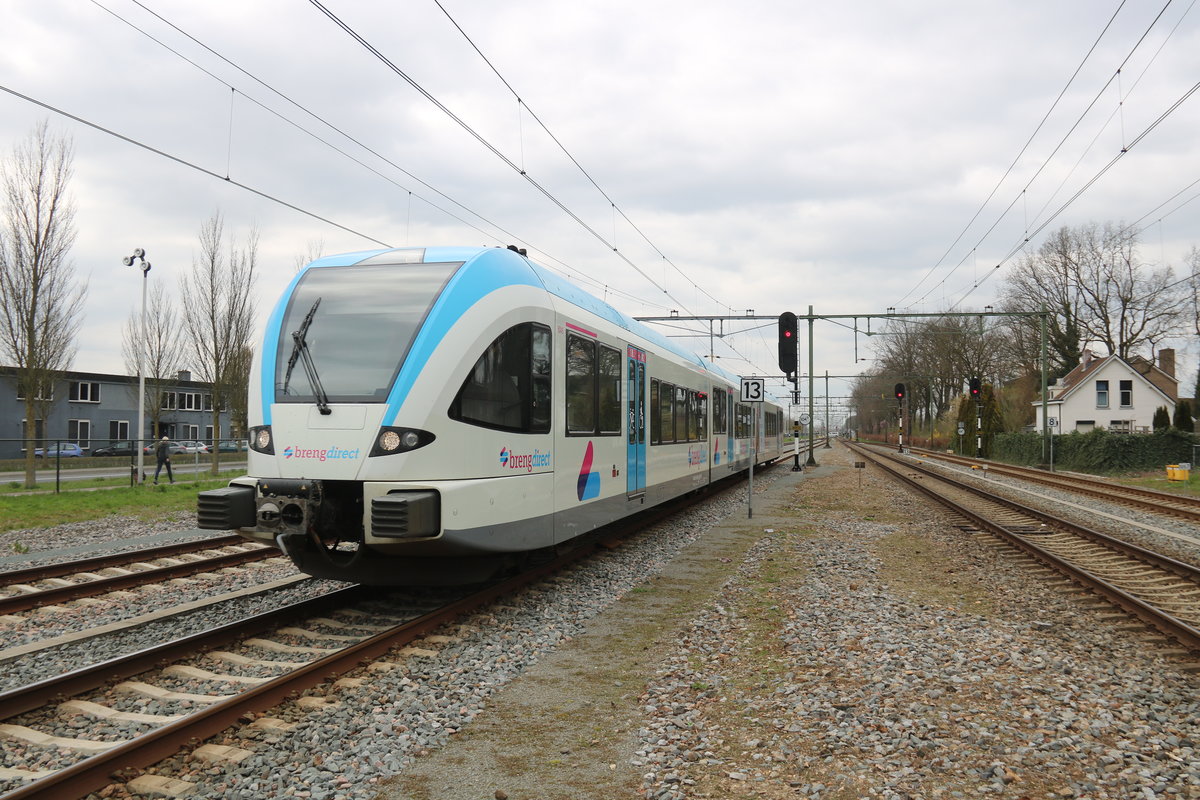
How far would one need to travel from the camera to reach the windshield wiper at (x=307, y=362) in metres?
6.57

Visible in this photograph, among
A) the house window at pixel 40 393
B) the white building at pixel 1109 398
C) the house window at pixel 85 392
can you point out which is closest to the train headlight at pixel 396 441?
the house window at pixel 40 393

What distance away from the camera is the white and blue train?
636cm

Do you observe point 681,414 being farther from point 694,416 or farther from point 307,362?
point 307,362

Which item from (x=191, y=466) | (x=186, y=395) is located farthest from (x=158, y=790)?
(x=186, y=395)

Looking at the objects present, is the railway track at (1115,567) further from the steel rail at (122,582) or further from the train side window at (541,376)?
the steel rail at (122,582)

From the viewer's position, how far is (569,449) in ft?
27.7

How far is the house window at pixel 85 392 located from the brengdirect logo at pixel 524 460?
44.7 metres

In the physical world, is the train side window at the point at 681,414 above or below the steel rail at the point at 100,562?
above

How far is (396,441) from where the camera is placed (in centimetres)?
631

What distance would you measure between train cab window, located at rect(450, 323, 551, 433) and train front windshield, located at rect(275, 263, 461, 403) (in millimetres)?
625

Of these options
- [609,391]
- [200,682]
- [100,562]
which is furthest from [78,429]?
[200,682]

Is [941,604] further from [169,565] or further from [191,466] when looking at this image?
[191,466]

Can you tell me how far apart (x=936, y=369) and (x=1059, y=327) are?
28.4ft

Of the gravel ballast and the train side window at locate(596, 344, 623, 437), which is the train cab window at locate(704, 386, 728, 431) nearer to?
the train side window at locate(596, 344, 623, 437)
